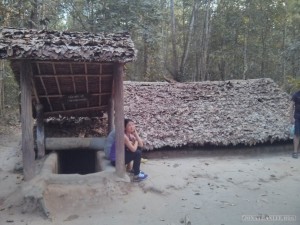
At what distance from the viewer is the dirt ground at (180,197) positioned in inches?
190

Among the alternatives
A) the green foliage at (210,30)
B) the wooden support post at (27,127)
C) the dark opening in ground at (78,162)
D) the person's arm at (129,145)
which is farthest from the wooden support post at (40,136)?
the green foliage at (210,30)

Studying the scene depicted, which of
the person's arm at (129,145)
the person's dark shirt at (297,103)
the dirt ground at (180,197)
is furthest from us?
the person's dark shirt at (297,103)

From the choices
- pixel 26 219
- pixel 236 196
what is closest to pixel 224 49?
pixel 236 196

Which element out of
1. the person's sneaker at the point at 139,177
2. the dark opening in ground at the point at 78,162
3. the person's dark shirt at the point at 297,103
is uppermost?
the person's dark shirt at the point at 297,103

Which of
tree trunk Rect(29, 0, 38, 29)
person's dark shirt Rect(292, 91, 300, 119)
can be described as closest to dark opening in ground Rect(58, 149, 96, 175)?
tree trunk Rect(29, 0, 38, 29)

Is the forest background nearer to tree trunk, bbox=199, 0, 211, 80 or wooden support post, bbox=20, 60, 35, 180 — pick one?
tree trunk, bbox=199, 0, 211, 80

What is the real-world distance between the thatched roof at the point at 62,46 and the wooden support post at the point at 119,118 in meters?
0.58

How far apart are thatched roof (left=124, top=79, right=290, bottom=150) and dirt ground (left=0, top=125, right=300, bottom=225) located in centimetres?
84

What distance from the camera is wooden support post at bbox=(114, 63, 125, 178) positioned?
5969 mm

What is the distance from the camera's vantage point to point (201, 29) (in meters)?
18.8

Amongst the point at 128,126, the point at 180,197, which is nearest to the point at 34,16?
the point at 128,126

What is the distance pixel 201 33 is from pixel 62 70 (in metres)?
13.5

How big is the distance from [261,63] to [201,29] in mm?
3683

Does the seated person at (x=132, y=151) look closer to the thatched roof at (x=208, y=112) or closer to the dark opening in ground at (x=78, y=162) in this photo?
the thatched roof at (x=208, y=112)
